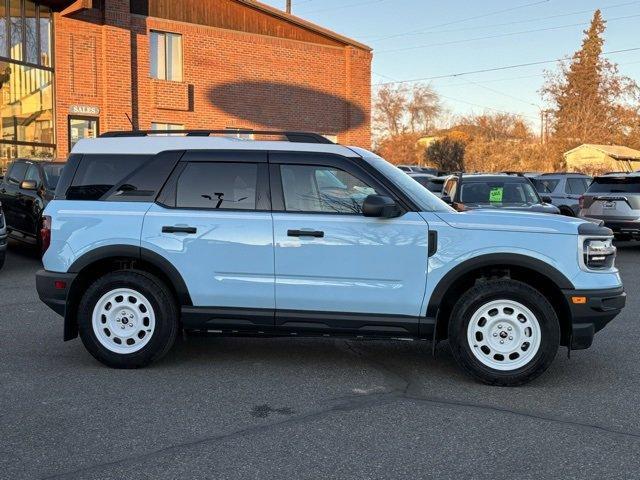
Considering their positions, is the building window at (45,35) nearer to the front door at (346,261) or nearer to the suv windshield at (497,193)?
the suv windshield at (497,193)

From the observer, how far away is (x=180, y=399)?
16.2 feet

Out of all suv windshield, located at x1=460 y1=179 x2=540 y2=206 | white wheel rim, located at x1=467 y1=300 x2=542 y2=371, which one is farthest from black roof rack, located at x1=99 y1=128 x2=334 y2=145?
suv windshield, located at x1=460 y1=179 x2=540 y2=206

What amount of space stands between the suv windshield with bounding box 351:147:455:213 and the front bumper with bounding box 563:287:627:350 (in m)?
1.20

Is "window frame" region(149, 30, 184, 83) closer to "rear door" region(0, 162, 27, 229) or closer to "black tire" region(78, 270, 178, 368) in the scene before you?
"rear door" region(0, 162, 27, 229)

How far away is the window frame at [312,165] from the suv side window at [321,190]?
25mm

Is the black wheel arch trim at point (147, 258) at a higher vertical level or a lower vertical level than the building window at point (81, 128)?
lower

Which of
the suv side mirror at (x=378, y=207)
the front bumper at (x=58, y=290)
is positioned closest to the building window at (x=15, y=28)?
the front bumper at (x=58, y=290)

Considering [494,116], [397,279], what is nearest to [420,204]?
[397,279]

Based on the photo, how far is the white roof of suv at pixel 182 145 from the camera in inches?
224

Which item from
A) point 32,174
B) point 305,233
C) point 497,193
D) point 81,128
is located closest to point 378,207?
point 305,233

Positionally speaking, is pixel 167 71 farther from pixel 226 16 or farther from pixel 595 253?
pixel 595 253

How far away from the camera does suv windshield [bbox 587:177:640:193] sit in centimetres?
1448

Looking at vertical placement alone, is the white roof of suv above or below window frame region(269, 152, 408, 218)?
above

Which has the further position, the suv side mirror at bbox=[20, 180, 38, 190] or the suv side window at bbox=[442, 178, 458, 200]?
the suv side window at bbox=[442, 178, 458, 200]
